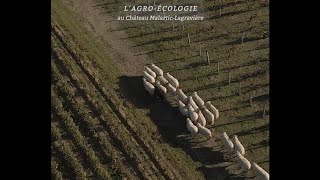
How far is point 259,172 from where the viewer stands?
20.2 m

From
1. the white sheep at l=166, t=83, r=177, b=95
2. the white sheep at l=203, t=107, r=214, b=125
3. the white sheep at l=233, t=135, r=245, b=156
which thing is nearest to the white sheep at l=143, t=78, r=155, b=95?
the white sheep at l=166, t=83, r=177, b=95

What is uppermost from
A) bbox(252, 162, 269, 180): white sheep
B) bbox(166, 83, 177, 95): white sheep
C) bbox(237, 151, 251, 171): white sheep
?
bbox(166, 83, 177, 95): white sheep

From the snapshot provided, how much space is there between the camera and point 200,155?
21594 mm

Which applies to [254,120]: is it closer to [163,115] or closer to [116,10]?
[163,115]

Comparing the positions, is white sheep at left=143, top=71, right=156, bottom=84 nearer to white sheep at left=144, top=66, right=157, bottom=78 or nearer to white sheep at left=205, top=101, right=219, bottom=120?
white sheep at left=144, top=66, right=157, bottom=78

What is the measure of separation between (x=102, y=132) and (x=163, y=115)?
3085mm

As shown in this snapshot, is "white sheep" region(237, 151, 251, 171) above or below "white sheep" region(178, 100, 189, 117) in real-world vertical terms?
below

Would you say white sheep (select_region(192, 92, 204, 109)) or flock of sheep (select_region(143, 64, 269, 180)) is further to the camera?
white sheep (select_region(192, 92, 204, 109))

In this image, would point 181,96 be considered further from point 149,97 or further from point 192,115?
point 149,97

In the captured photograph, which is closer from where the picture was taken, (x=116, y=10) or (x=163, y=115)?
(x=163, y=115)

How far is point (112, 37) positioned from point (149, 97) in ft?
18.3

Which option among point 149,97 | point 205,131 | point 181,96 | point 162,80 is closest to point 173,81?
point 162,80

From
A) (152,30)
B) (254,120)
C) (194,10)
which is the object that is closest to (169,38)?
(152,30)

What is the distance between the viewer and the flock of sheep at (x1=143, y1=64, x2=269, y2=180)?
20731mm
